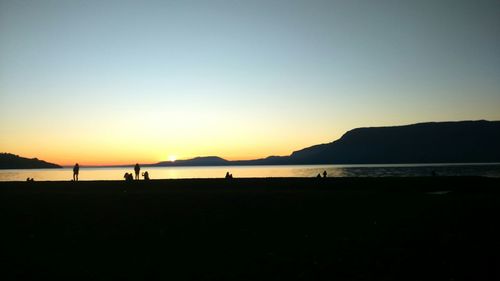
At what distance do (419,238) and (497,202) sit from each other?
12.8 meters

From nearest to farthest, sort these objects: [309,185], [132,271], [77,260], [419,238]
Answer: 1. [132,271]
2. [77,260]
3. [419,238]
4. [309,185]

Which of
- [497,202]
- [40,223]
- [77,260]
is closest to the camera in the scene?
[77,260]

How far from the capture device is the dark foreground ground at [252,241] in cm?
914

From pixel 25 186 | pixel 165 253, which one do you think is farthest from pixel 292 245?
pixel 25 186

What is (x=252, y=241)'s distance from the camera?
12430mm

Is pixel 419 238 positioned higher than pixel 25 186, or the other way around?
pixel 25 186

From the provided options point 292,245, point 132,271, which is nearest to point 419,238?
point 292,245

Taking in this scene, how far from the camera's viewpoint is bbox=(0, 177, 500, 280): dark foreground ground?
9141 millimetres

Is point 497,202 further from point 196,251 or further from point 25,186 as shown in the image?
point 25,186

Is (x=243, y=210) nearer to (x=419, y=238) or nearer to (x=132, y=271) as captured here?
(x=419, y=238)

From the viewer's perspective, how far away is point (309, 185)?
39250 mm

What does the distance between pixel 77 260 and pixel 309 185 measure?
30.9 meters

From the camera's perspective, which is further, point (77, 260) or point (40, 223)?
point (40, 223)

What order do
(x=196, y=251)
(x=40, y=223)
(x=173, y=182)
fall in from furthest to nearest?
1. (x=173, y=182)
2. (x=40, y=223)
3. (x=196, y=251)
